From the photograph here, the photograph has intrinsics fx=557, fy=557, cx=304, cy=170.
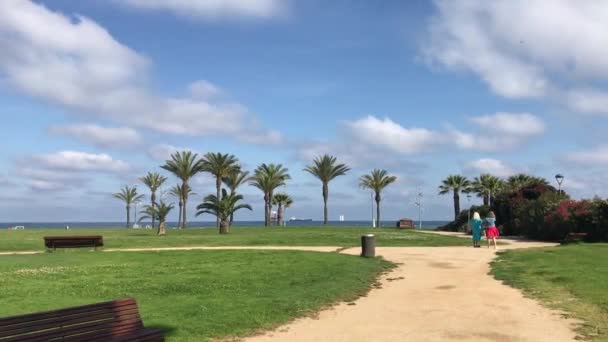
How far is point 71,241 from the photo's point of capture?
77.5 ft

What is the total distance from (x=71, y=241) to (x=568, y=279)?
19205 millimetres

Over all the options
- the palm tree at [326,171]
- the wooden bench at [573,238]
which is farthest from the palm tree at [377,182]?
the wooden bench at [573,238]

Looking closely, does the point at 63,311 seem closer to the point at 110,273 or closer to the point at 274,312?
the point at 274,312

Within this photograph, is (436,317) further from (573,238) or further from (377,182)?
(377,182)

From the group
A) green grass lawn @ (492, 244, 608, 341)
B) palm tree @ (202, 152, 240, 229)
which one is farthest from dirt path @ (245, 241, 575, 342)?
palm tree @ (202, 152, 240, 229)

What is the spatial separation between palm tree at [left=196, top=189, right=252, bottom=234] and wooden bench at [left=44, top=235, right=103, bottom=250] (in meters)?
17.6

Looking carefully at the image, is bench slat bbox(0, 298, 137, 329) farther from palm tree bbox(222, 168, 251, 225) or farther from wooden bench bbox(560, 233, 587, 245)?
palm tree bbox(222, 168, 251, 225)

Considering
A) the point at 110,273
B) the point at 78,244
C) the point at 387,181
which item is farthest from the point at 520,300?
the point at 387,181

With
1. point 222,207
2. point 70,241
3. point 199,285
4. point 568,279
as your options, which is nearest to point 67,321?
point 199,285

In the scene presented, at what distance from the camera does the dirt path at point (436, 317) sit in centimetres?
801

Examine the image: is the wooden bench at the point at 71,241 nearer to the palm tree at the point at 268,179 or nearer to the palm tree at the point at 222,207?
the palm tree at the point at 222,207

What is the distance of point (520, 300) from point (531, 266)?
602 cm

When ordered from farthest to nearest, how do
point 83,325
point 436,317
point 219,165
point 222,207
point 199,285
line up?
point 219,165, point 222,207, point 199,285, point 436,317, point 83,325

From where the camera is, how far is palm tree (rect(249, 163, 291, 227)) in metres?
62.9
